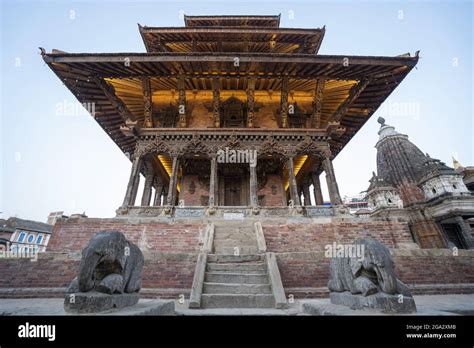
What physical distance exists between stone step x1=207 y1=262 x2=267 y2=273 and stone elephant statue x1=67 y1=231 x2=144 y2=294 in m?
2.35

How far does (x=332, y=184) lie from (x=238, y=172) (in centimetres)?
664

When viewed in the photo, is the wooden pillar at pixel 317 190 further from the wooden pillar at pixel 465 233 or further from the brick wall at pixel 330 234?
the wooden pillar at pixel 465 233

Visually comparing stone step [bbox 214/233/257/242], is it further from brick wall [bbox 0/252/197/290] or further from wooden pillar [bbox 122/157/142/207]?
wooden pillar [bbox 122/157/142/207]

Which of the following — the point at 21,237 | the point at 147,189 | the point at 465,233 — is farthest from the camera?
the point at 21,237

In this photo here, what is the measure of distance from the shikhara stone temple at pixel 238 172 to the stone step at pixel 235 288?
31mm

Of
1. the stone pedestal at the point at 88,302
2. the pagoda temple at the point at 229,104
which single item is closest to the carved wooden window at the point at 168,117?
the pagoda temple at the point at 229,104

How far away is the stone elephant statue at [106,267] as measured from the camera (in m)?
2.84

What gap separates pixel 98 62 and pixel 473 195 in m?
32.4

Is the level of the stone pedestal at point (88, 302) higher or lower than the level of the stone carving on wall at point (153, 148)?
lower

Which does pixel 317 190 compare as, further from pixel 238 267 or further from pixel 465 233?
pixel 465 233

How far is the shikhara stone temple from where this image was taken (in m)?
5.77

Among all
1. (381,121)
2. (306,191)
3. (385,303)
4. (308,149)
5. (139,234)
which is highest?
(381,121)

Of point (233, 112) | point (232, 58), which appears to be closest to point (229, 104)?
point (233, 112)

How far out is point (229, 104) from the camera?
14758mm
